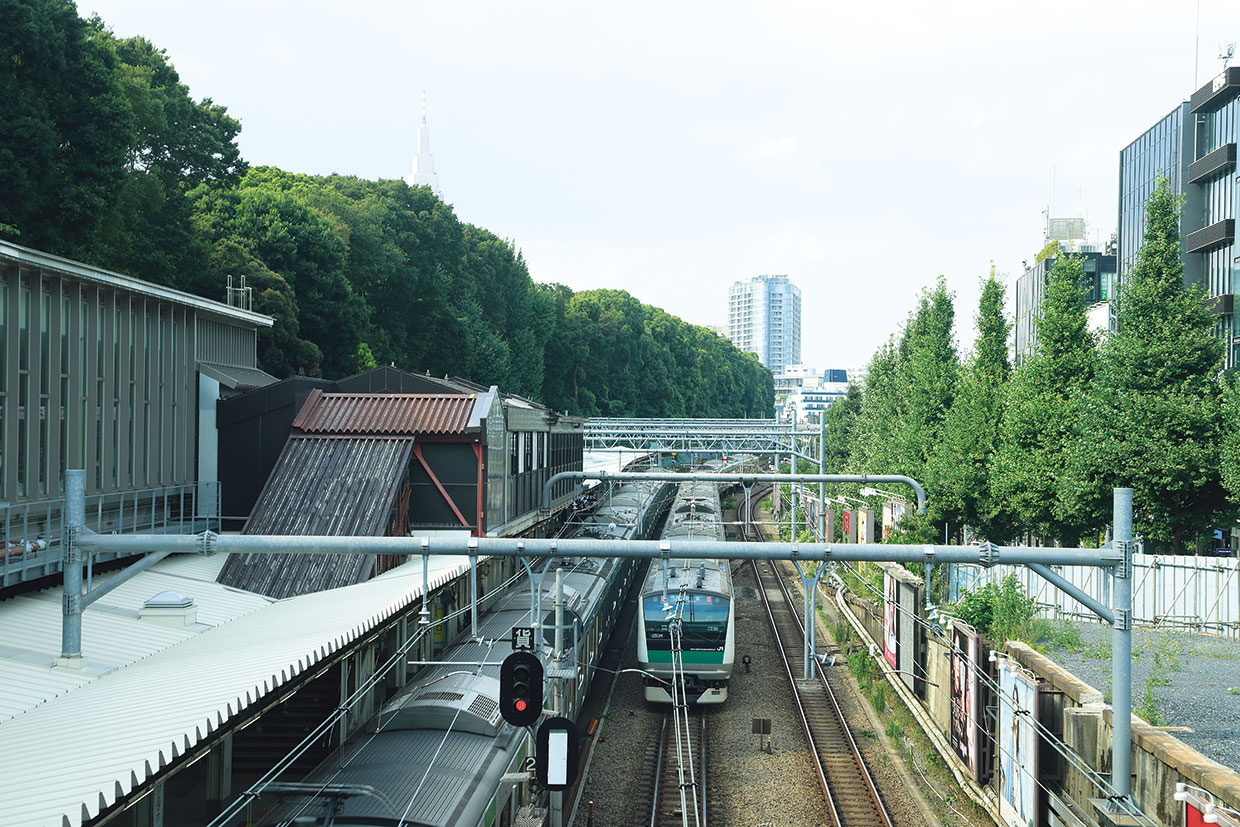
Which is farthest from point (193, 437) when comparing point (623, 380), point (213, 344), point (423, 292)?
point (623, 380)

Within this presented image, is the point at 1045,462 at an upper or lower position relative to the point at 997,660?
upper

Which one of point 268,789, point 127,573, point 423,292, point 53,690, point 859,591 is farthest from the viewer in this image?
point 423,292

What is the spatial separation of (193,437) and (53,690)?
12503 mm

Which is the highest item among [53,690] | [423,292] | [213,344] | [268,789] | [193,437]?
[423,292]

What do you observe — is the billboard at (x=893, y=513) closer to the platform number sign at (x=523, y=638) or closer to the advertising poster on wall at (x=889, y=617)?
the advertising poster on wall at (x=889, y=617)

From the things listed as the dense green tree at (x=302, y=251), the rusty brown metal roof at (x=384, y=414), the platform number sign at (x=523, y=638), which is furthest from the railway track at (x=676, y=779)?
the dense green tree at (x=302, y=251)

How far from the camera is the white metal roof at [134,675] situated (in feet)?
25.6

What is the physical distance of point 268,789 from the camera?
32.8 ft

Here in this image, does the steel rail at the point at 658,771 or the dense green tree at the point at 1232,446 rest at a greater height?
the dense green tree at the point at 1232,446

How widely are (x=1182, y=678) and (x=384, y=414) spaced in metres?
17.5

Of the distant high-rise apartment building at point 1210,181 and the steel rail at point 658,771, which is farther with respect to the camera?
the distant high-rise apartment building at point 1210,181

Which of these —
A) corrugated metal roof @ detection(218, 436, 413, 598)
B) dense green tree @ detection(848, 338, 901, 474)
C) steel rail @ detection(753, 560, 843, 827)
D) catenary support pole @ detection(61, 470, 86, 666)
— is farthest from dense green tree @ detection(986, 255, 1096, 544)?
catenary support pole @ detection(61, 470, 86, 666)

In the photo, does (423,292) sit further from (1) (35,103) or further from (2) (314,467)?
(2) (314,467)

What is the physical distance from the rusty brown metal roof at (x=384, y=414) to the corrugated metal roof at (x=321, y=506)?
0.96 ft
